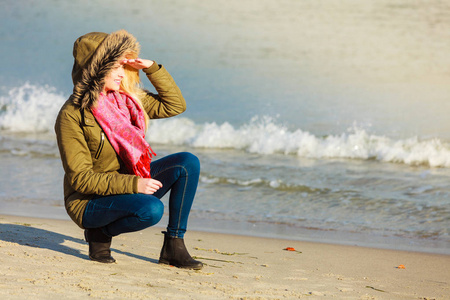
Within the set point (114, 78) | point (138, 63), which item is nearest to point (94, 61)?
point (114, 78)

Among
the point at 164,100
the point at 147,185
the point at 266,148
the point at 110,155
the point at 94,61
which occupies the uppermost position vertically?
the point at 266,148

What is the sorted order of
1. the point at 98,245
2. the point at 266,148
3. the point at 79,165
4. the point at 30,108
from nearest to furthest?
the point at 79,165 → the point at 98,245 → the point at 266,148 → the point at 30,108

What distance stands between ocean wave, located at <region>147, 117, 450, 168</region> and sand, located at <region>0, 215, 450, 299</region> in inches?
249

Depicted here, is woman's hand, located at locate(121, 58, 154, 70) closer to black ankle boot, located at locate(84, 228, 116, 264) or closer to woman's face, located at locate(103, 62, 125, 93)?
woman's face, located at locate(103, 62, 125, 93)

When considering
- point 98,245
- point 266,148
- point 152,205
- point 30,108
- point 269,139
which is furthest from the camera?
point 30,108

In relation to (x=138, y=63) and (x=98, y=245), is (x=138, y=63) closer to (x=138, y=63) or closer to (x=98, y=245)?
(x=138, y=63)

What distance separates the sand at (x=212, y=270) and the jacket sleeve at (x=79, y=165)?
0.49 m

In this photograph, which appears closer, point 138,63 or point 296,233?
point 138,63

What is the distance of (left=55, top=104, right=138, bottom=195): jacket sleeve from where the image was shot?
10.4 ft

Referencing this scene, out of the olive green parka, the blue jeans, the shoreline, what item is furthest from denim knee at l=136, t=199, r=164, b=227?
the shoreline

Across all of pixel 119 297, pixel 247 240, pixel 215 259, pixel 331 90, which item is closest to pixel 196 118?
pixel 331 90

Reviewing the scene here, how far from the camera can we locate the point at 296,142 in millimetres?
12156

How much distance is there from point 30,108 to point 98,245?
13.8 m

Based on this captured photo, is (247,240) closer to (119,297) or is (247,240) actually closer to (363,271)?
(363,271)
